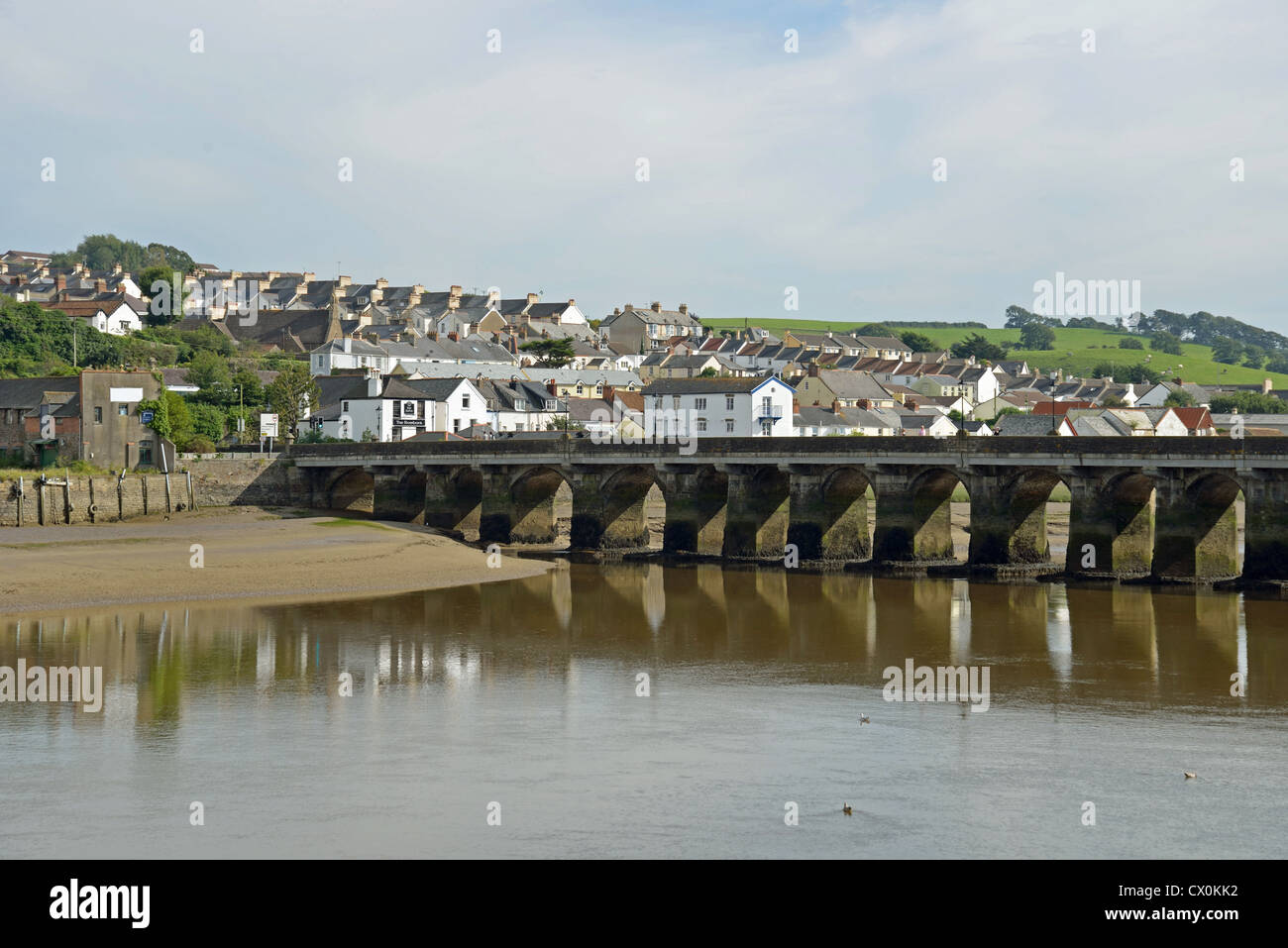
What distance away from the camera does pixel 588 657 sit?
36.9m

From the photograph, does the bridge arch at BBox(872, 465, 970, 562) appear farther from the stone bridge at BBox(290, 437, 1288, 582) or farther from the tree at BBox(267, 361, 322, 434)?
the tree at BBox(267, 361, 322, 434)

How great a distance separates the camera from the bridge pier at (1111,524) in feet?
167

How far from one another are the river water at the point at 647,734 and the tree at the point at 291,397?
151 ft

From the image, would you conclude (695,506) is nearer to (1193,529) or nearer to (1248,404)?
(1193,529)

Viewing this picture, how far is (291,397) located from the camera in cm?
8912

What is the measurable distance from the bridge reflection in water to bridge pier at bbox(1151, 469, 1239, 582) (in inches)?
68.4

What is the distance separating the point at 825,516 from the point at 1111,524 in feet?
40.2

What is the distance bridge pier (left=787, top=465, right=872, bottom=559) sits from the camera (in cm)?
5850

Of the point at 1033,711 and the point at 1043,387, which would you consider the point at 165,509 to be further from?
the point at 1043,387

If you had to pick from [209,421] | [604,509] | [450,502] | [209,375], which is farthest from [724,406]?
[209,375]

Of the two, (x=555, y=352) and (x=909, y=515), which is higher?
(x=555, y=352)

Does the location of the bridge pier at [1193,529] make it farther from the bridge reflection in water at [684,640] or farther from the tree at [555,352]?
the tree at [555,352]
